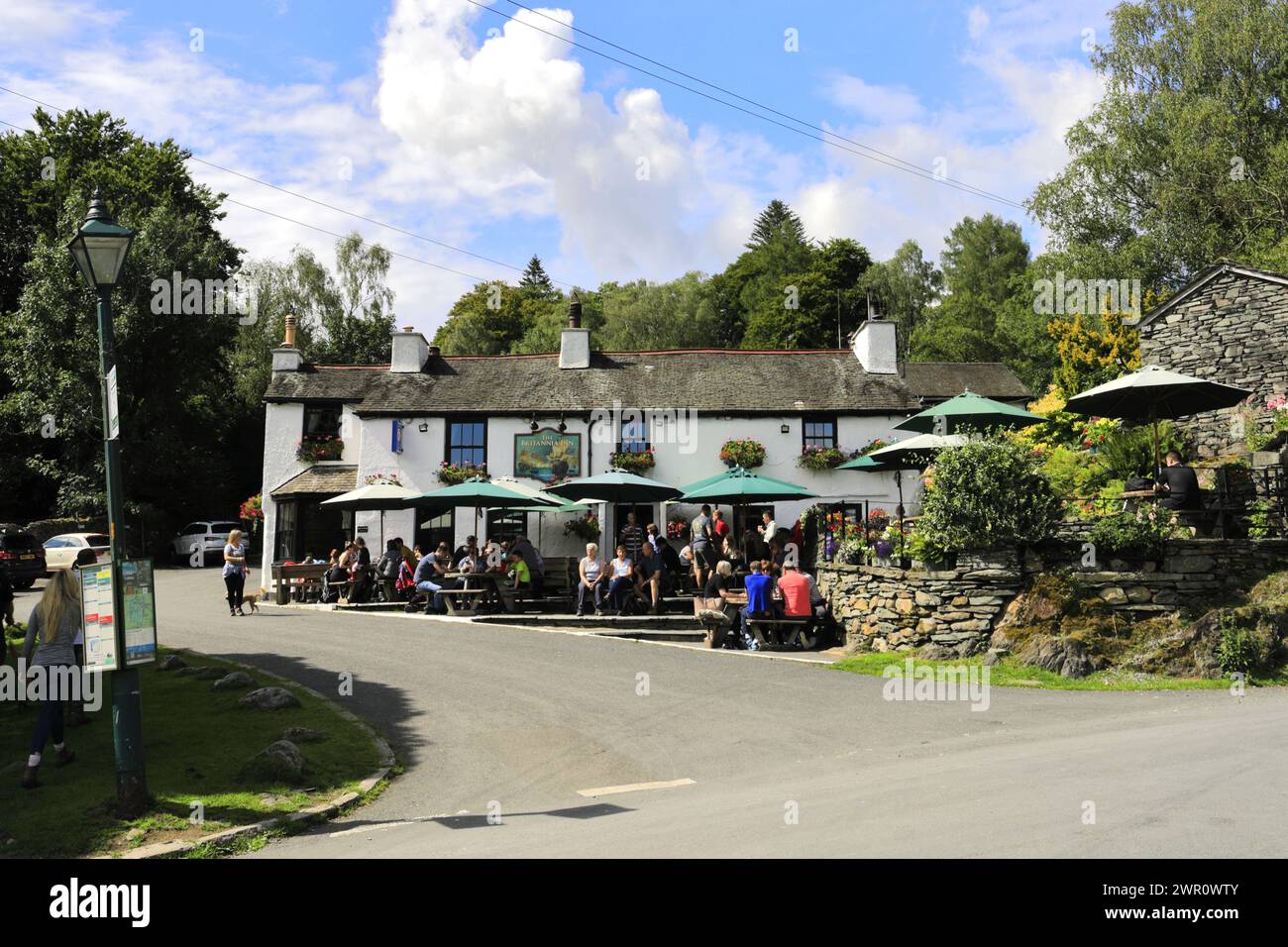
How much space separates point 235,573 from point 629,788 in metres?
16.2

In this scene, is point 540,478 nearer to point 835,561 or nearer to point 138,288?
point 835,561

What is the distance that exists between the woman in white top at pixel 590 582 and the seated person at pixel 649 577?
2.44 feet

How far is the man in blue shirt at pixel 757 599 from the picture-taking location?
54.9 feet

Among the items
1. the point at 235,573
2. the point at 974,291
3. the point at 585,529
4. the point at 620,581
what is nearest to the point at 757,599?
the point at 620,581

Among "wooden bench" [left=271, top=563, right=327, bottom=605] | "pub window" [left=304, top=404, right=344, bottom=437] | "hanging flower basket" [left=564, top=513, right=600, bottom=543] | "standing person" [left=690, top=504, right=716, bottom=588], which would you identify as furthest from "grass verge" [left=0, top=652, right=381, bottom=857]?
"pub window" [left=304, top=404, right=344, bottom=437]

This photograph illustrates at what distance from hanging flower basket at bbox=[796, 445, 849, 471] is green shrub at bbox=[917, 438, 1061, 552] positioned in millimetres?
12287

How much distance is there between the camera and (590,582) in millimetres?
20125

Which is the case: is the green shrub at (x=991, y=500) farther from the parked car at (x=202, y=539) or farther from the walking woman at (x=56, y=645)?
the parked car at (x=202, y=539)

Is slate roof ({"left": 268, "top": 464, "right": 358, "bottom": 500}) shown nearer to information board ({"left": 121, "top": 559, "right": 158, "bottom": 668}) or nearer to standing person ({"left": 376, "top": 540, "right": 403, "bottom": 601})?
standing person ({"left": 376, "top": 540, "right": 403, "bottom": 601})

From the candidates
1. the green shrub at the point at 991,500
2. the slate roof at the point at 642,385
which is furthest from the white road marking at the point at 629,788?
the slate roof at the point at 642,385

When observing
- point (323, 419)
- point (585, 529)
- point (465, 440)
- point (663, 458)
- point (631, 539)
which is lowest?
point (631, 539)

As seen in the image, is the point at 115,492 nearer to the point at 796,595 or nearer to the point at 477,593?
the point at 796,595

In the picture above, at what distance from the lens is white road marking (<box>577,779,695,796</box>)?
8492mm
